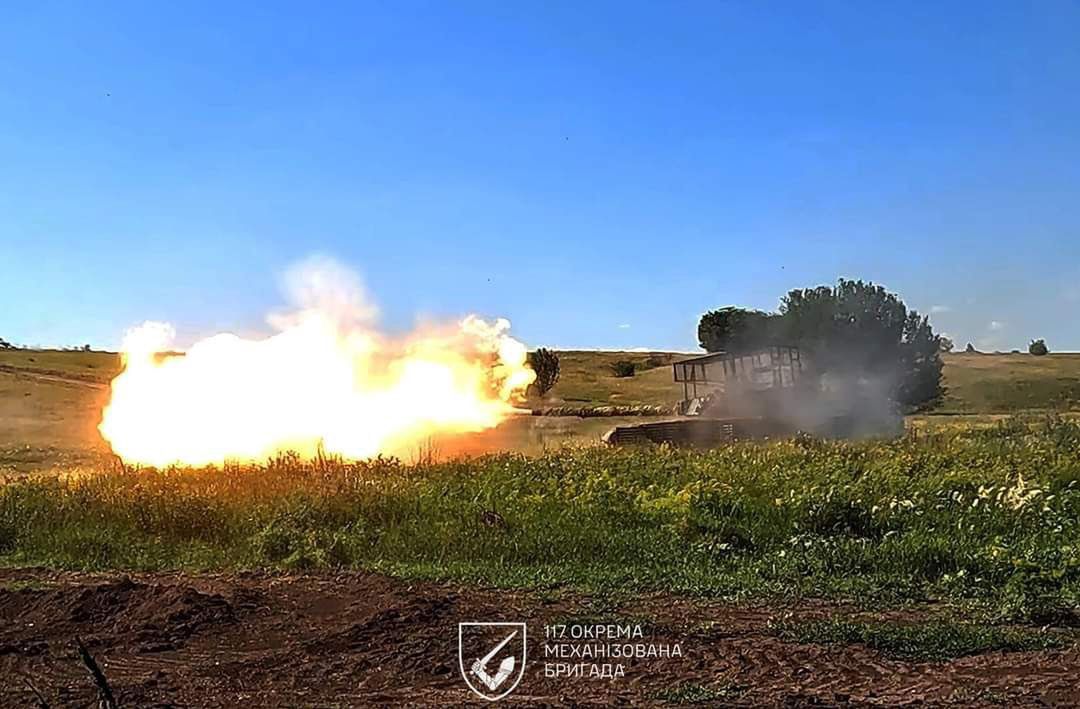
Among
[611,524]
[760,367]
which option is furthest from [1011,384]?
[611,524]

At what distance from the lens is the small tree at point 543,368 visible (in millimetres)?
55688

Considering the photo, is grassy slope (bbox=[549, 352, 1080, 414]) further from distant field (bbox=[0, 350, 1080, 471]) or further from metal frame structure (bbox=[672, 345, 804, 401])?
metal frame structure (bbox=[672, 345, 804, 401])

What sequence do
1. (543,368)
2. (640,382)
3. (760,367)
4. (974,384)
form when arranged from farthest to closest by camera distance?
(974,384), (640,382), (543,368), (760,367)

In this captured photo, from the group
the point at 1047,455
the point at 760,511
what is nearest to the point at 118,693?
the point at 760,511

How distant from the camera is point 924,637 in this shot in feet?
28.3

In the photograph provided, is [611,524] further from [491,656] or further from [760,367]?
[760,367]

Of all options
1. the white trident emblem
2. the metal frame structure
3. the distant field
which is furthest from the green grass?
the metal frame structure

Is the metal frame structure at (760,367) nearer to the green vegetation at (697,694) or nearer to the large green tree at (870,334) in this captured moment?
the large green tree at (870,334)

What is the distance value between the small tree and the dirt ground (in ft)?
144

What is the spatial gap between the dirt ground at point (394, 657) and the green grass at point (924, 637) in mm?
215

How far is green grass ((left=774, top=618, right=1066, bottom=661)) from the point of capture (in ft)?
27.2

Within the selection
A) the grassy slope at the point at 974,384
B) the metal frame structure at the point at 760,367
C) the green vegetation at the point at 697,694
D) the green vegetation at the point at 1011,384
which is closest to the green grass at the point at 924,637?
the green vegetation at the point at 697,694

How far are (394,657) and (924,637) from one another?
14.8ft

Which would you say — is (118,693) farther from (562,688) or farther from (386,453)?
(386,453)
